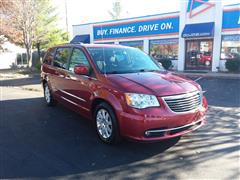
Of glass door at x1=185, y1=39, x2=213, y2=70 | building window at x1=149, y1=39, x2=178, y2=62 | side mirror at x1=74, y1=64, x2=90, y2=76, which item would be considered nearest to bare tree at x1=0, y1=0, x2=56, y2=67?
building window at x1=149, y1=39, x2=178, y2=62

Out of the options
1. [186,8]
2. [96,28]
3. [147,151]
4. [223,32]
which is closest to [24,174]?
[147,151]

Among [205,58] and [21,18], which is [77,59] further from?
[21,18]

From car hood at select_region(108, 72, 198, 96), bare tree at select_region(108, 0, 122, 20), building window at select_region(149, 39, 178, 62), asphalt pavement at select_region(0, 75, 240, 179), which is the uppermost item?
bare tree at select_region(108, 0, 122, 20)

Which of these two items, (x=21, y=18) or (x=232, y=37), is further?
(x=21, y=18)

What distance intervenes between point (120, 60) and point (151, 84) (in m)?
1.28

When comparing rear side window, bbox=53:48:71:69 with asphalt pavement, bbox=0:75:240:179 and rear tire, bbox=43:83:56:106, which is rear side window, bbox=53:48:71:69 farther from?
asphalt pavement, bbox=0:75:240:179

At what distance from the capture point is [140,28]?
21828 millimetres

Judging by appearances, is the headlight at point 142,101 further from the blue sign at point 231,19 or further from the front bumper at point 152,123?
the blue sign at point 231,19

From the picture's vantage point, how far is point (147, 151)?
14.0 feet

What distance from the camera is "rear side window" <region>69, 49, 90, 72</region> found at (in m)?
5.22

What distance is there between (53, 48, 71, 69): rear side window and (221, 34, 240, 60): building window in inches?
551

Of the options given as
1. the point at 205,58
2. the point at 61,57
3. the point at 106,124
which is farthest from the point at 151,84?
the point at 205,58

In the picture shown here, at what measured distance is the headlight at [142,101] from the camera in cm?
395

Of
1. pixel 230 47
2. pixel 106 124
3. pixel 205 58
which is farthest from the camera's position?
pixel 205 58
